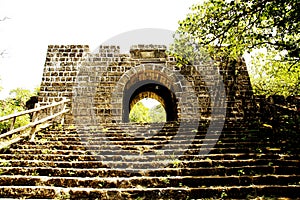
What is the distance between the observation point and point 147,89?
40.3 ft

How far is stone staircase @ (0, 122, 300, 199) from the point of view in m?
3.45

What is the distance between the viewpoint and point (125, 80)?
9961 mm

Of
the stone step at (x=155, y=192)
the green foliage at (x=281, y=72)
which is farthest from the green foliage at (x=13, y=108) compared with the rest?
the green foliage at (x=281, y=72)

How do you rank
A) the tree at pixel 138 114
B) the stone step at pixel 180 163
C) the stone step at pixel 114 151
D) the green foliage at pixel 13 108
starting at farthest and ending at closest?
the tree at pixel 138 114 → the green foliage at pixel 13 108 → the stone step at pixel 114 151 → the stone step at pixel 180 163

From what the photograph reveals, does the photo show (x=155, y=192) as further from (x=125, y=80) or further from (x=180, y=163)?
(x=125, y=80)

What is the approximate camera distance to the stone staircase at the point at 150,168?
3.45 m

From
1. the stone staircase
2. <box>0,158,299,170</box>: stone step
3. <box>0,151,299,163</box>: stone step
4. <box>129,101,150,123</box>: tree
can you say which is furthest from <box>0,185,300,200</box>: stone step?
<box>129,101,150,123</box>: tree

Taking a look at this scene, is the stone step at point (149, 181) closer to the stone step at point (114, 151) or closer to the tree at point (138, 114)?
the stone step at point (114, 151)

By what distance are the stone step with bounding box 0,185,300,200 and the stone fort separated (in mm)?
5799

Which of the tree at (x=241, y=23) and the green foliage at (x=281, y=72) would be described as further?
the green foliage at (x=281, y=72)

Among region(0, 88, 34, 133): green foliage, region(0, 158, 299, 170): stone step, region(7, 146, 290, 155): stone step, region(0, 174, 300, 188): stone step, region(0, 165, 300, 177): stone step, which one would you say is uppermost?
region(0, 88, 34, 133): green foliage

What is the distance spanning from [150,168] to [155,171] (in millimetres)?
173

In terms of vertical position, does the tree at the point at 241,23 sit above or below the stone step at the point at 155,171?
above

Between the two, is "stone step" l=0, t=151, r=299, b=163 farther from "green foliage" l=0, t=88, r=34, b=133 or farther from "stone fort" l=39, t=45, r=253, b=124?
"stone fort" l=39, t=45, r=253, b=124
